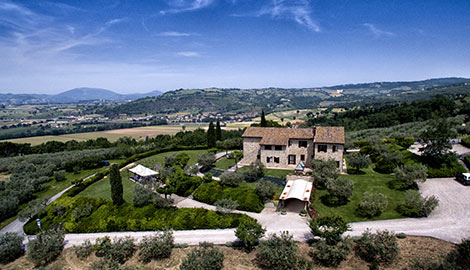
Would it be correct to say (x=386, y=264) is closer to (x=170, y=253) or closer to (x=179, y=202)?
(x=170, y=253)

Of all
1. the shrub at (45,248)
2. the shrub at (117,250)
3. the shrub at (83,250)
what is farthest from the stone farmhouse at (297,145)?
the shrub at (45,248)

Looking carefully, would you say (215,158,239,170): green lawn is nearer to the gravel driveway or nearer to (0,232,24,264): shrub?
the gravel driveway

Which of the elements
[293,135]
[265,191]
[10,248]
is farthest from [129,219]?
[293,135]

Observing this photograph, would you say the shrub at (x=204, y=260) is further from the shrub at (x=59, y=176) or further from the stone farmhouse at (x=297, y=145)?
the shrub at (x=59, y=176)

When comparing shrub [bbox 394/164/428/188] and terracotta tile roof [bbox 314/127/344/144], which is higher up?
terracotta tile roof [bbox 314/127/344/144]

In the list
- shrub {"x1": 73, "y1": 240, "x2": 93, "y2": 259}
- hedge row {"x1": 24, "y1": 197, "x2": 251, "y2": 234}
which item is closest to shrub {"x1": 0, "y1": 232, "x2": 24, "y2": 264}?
hedge row {"x1": 24, "y1": 197, "x2": 251, "y2": 234}
